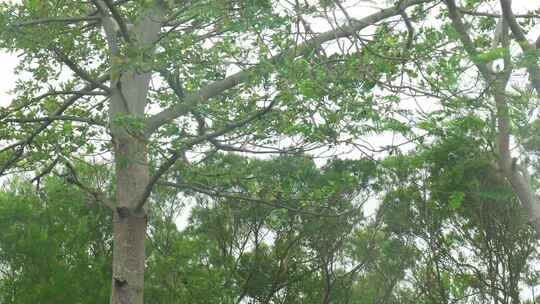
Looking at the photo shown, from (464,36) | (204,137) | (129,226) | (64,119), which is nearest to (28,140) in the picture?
(64,119)

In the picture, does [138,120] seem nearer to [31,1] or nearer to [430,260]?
[31,1]

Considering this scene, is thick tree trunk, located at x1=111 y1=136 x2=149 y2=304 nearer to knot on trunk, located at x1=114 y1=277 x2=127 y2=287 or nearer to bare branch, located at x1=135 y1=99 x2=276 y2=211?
knot on trunk, located at x1=114 y1=277 x2=127 y2=287

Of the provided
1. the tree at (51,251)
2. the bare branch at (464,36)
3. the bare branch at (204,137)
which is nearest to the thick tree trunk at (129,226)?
the bare branch at (204,137)

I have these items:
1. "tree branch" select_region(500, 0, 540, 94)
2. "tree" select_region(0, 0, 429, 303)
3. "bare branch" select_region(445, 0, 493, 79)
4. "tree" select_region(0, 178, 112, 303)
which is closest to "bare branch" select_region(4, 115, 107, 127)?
"tree" select_region(0, 0, 429, 303)

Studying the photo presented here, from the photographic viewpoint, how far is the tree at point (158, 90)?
7.16 meters

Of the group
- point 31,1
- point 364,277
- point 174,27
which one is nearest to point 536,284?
point 364,277

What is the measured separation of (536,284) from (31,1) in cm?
1292

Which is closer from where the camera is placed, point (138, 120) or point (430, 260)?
point (138, 120)

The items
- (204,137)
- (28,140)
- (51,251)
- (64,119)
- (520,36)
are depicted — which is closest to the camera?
(204,137)

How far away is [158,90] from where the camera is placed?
11516 mm

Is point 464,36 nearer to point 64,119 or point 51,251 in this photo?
point 64,119

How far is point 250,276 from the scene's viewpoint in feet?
58.9

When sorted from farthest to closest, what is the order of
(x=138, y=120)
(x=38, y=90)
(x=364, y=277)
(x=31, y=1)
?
1. (x=364, y=277)
2. (x=38, y=90)
3. (x=31, y=1)
4. (x=138, y=120)

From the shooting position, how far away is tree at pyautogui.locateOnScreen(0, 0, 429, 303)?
7.16 metres
